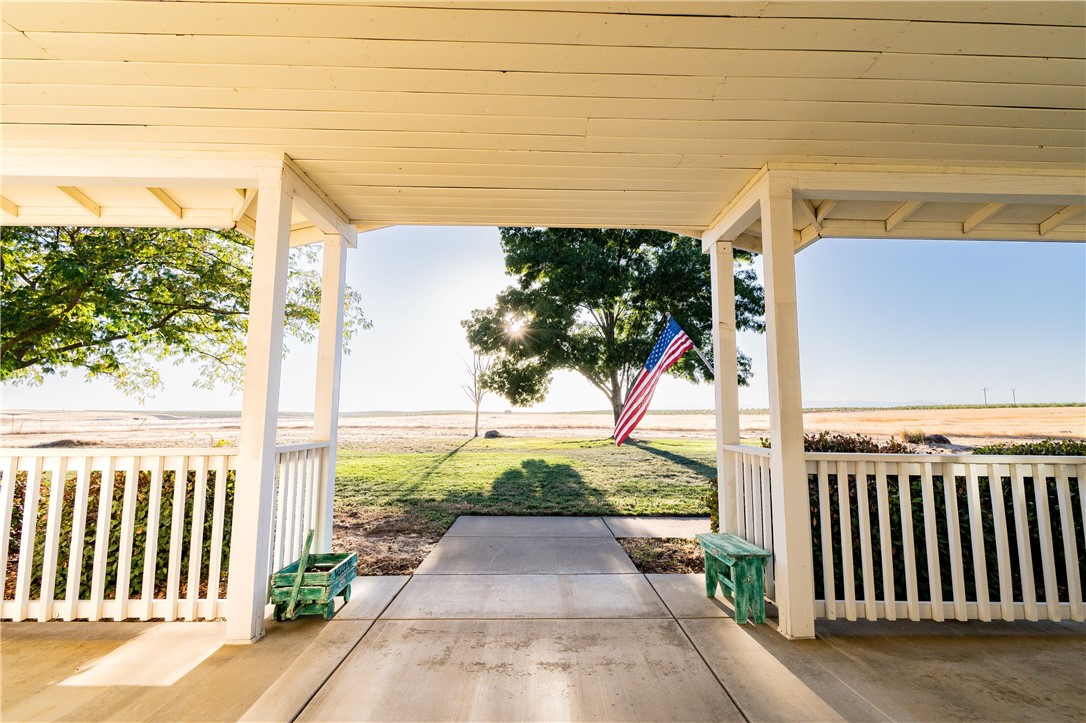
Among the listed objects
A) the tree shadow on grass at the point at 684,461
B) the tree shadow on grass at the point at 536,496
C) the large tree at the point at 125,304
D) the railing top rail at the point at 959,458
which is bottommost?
the tree shadow on grass at the point at 536,496

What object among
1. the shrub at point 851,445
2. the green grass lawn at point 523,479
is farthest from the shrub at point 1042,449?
the green grass lawn at point 523,479

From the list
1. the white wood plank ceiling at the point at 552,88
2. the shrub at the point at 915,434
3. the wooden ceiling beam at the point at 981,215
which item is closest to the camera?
the white wood plank ceiling at the point at 552,88

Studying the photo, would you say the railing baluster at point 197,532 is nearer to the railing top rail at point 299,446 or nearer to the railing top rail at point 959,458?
the railing top rail at point 299,446

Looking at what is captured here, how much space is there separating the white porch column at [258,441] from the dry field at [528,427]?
4.09 ft

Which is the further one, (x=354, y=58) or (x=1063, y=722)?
(x=354, y=58)

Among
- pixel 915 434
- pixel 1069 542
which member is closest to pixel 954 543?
pixel 1069 542

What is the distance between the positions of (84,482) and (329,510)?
141 cm

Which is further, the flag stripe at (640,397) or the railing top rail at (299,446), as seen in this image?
the flag stripe at (640,397)

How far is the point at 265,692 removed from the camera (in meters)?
1.98

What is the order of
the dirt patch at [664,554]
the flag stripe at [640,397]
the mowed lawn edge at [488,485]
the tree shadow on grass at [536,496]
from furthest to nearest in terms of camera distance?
the tree shadow on grass at [536,496], the mowed lawn edge at [488,485], the flag stripe at [640,397], the dirt patch at [664,554]

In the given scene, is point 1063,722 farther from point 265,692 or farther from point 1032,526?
point 265,692

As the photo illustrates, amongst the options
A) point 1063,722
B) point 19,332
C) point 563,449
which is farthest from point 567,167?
point 563,449

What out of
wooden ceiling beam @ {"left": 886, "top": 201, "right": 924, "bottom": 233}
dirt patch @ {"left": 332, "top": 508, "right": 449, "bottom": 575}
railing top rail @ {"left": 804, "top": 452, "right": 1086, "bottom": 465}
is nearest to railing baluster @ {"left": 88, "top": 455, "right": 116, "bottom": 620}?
dirt patch @ {"left": 332, "top": 508, "right": 449, "bottom": 575}

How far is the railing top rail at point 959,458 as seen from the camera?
278cm
